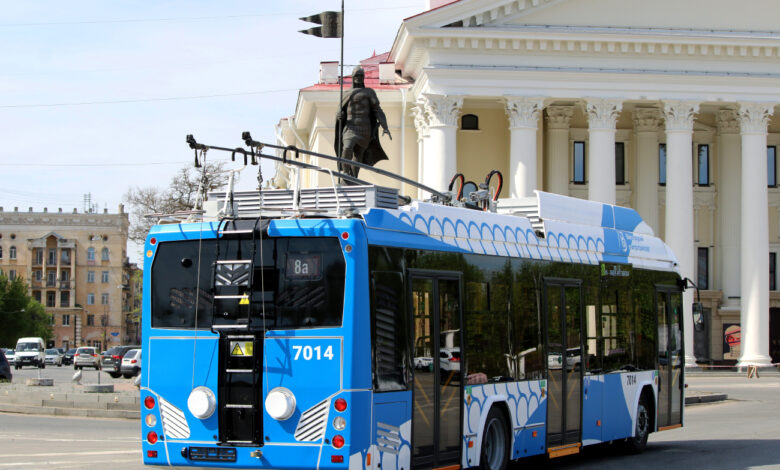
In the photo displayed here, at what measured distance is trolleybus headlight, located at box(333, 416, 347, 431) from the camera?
10586 millimetres

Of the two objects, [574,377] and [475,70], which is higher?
[475,70]

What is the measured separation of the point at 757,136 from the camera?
4862 cm

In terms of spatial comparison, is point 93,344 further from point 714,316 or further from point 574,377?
point 574,377

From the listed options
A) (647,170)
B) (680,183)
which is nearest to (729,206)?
(647,170)

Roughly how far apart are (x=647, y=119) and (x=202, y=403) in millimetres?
43619

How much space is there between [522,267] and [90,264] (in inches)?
5390

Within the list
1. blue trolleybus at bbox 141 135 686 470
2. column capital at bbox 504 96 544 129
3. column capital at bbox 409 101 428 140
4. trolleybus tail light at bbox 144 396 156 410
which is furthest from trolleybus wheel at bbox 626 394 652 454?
column capital at bbox 409 101 428 140

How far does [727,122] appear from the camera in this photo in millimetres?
52406

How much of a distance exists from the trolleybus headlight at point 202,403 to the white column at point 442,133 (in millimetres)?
35724

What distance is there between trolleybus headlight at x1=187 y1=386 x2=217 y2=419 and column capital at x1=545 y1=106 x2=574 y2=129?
4153cm

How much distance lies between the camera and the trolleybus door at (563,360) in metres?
14.4

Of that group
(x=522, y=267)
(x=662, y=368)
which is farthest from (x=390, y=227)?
(x=662, y=368)

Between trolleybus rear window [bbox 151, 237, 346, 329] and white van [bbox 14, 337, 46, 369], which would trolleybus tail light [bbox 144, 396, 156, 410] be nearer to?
trolleybus rear window [bbox 151, 237, 346, 329]

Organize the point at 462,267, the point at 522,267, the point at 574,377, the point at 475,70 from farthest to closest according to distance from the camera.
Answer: the point at 475,70, the point at 574,377, the point at 522,267, the point at 462,267
